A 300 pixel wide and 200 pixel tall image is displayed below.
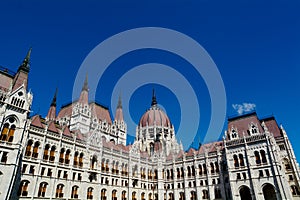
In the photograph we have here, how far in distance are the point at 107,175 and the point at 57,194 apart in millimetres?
12910

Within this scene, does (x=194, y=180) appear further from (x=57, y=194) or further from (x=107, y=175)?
(x=57, y=194)

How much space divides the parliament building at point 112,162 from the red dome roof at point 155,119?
22.6 meters

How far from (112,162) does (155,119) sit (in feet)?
131

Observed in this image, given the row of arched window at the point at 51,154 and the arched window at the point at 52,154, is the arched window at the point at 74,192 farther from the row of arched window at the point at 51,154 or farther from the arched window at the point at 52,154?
the arched window at the point at 52,154

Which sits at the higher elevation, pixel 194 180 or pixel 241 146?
pixel 241 146

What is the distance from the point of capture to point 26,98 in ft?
126

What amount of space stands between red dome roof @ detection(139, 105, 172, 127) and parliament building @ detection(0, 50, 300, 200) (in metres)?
22.6

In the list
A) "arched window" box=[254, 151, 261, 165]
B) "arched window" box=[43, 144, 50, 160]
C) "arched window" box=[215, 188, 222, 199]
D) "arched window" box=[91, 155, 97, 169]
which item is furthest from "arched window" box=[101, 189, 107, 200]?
"arched window" box=[254, 151, 261, 165]

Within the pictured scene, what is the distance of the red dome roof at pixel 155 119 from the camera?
90.0 m

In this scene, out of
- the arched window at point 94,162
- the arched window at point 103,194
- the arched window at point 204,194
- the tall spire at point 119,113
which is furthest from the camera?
the tall spire at point 119,113

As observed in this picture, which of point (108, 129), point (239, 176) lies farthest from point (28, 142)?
point (239, 176)

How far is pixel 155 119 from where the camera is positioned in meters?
91.2

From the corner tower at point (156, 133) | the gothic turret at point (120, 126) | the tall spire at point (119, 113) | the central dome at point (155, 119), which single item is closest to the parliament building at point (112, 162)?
the gothic turret at point (120, 126)

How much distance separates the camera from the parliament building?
36.7 metres
